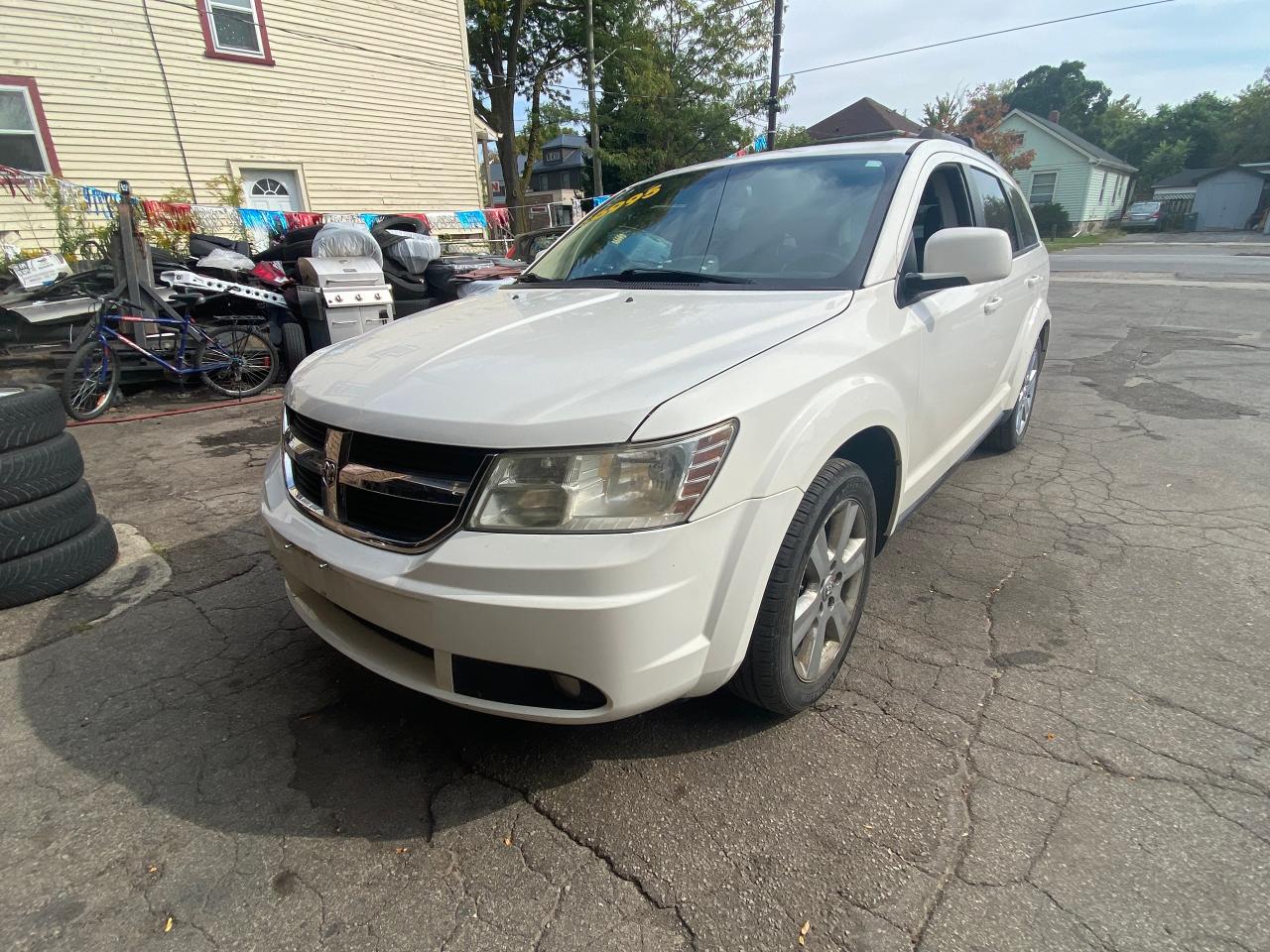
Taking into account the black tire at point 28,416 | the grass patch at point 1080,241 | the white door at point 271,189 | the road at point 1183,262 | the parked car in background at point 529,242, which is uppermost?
the white door at point 271,189

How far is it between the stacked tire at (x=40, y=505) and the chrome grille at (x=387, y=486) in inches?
69.1

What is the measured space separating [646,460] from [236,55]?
13.7 m

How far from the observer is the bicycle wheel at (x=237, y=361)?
7219 millimetres

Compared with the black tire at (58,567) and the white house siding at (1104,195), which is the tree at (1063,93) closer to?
the white house siding at (1104,195)

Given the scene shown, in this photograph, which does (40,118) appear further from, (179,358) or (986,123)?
(986,123)

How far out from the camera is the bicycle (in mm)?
6449

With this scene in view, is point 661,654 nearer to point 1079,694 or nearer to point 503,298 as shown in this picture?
point 1079,694

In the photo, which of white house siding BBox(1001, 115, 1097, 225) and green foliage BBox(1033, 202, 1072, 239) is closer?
green foliage BBox(1033, 202, 1072, 239)

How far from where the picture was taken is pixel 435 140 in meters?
14.6

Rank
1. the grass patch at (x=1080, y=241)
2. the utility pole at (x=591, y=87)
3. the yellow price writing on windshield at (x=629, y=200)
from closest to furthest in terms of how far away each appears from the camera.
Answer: the yellow price writing on windshield at (x=629, y=200) < the utility pole at (x=591, y=87) < the grass patch at (x=1080, y=241)

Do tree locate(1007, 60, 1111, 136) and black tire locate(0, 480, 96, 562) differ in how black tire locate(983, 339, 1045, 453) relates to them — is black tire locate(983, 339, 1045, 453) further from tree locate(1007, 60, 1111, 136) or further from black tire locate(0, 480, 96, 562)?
tree locate(1007, 60, 1111, 136)

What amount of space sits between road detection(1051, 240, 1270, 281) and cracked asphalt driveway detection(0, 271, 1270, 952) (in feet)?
63.5

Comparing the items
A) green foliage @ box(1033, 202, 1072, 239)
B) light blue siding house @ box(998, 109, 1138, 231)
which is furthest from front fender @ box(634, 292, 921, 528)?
light blue siding house @ box(998, 109, 1138, 231)

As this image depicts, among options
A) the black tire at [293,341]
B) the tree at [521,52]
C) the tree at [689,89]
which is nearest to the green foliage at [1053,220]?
the tree at [689,89]
